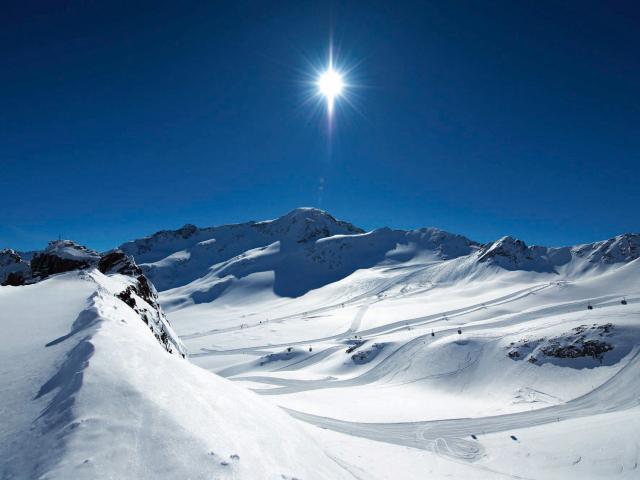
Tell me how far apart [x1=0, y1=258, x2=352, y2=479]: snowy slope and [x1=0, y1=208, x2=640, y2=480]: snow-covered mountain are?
0.04m

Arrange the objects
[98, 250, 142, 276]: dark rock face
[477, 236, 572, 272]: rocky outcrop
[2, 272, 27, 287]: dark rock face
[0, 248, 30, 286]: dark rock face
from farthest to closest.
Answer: [477, 236, 572, 272]: rocky outcrop, [0, 248, 30, 286]: dark rock face, [2, 272, 27, 287]: dark rock face, [98, 250, 142, 276]: dark rock face

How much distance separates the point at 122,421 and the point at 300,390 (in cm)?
3662

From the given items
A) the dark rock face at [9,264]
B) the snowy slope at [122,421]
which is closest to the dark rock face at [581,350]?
the snowy slope at [122,421]

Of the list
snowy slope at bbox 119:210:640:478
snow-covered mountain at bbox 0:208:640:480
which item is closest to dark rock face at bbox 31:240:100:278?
snow-covered mountain at bbox 0:208:640:480

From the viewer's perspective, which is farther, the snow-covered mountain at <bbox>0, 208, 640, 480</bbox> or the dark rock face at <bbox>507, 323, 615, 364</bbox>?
the dark rock face at <bbox>507, 323, 615, 364</bbox>

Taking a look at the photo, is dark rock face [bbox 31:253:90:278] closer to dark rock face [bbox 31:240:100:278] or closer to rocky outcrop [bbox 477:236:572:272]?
dark rock face [bbox 31:240:100:278]

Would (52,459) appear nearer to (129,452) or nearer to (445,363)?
(129,452)

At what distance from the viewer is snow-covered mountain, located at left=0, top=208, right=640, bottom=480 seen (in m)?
6.14

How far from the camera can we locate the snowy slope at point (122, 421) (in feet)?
17.5

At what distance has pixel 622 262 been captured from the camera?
14550 centimetres

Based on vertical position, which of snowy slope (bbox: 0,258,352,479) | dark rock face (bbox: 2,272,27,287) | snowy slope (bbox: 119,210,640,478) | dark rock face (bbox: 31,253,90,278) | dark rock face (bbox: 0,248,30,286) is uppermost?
dark rock face (bbox: 0,248,30,286)

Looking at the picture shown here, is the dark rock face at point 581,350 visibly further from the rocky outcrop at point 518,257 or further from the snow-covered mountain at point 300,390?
the rocky outcrop at point 518,257

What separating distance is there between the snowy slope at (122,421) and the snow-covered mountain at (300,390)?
0.04 m

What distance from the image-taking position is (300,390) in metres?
40.1
